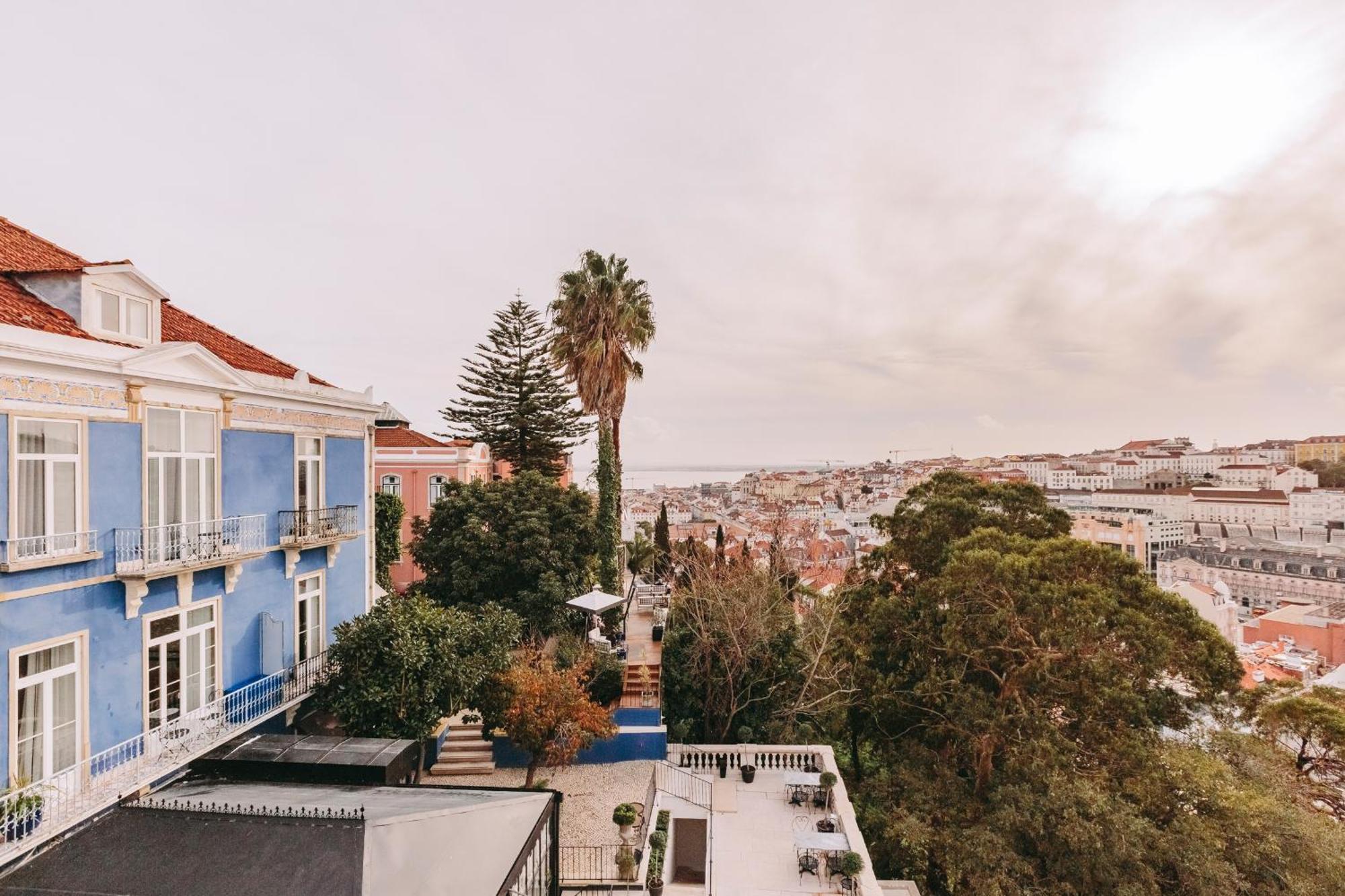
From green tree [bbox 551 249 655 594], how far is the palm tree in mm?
21

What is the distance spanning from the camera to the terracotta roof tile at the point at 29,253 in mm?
7910

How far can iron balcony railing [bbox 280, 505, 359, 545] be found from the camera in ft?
33.7

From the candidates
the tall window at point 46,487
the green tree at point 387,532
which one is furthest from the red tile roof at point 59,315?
the green tree at point 387,532

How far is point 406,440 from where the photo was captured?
78.8ft

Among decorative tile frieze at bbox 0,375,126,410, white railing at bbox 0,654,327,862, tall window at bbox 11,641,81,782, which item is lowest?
white railing at bbox 0,654,327,862

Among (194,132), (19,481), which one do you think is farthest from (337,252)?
(19,481)

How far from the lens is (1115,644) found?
11.4 meters

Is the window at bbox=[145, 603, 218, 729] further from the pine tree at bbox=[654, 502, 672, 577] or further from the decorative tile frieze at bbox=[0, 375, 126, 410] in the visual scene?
the pine tree at bbox=[654, 502, 672, 577]

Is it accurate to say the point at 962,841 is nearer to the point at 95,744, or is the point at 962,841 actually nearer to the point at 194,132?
the point at 95,744

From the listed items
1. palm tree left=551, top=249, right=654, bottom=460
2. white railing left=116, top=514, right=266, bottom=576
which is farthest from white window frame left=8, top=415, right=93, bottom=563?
palm tree left=551, top=249, right=654, bottom=460

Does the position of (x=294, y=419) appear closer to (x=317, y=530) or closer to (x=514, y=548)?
(x=317, y=530)

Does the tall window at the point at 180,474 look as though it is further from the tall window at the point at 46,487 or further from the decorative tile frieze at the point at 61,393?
the tall window at the point at 46,487

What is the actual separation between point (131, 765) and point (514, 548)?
9427 mm

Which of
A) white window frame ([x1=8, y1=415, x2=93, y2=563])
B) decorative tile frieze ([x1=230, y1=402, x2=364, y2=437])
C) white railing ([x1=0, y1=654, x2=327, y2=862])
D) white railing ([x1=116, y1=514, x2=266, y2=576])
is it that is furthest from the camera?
decorative tile frieze ([x1=230, y1=402, x2=364, y2=437])
